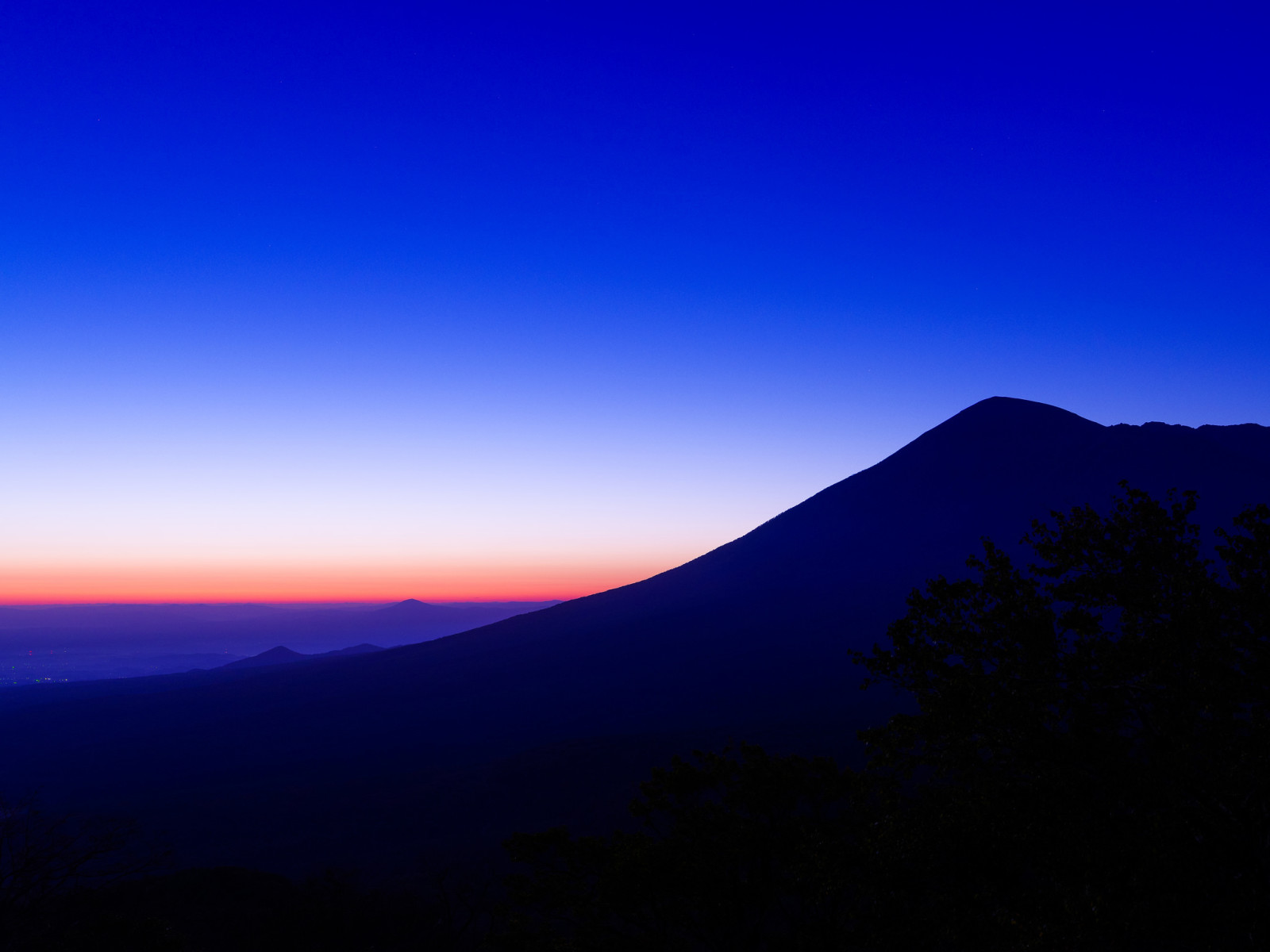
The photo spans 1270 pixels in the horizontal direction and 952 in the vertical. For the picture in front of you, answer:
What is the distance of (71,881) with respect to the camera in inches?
1945

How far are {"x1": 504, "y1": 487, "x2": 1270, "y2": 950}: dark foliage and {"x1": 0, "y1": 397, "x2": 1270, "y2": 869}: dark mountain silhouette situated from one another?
1866 inches

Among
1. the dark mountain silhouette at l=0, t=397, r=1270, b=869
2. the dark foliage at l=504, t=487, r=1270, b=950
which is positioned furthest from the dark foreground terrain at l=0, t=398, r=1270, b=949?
the dark foliage at l=504, t=487, r=1270, b=950

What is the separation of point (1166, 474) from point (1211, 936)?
199454 millimetres

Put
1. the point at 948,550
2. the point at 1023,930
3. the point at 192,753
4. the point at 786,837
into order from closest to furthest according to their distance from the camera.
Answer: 1. the point at 1023,930
2. the point at 786,837
3. the point at 192,753
4. the point at 948,550

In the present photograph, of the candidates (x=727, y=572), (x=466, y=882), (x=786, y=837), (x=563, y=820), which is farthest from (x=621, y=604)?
(x=786, y=837)

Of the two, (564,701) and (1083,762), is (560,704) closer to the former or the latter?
(564,701)

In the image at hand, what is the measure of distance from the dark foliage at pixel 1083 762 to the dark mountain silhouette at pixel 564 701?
156 feet

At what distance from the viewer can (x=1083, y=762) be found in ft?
36.1

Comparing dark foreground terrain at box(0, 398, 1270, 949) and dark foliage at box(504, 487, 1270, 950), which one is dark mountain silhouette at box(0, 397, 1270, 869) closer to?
dark foreground terrain at box(0, 398, 1270, 949)

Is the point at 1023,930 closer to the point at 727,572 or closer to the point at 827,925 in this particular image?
the point at 827,925

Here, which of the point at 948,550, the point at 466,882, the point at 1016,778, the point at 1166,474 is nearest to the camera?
the point at 1016,778

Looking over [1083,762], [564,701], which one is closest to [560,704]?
[564,701]

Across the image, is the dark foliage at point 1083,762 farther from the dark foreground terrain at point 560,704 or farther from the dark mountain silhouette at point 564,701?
the dark mountain silhouette at point 564,701

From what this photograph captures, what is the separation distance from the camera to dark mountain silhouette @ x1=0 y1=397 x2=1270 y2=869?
6250 centimetres
